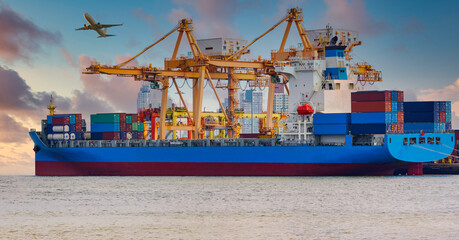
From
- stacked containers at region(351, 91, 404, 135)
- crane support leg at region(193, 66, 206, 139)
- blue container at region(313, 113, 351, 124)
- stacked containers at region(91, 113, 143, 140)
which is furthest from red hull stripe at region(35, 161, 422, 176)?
crane support leg at region(193, 66, 206, 139)

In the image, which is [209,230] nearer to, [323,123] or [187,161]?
[323,123]

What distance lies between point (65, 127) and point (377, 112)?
94.1 ft

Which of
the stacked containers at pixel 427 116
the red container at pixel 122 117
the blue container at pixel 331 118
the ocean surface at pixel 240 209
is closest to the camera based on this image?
the ocean surface at pixel 240 209

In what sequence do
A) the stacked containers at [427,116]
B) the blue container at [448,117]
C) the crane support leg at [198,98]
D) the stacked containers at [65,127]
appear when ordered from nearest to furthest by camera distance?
the stacked containers at [427,116]
the blue container at [448,117]
the crane support leg at [198,98]
the stacked containers at [65,127]

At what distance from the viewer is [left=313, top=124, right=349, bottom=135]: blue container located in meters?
51.2

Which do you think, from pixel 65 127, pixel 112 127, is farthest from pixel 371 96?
pixel 65 127

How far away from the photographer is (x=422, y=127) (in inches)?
2068

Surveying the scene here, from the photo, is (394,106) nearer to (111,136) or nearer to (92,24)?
(92,24)

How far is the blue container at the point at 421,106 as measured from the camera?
52062 millimetres

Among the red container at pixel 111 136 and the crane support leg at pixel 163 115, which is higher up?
the crane support leg at pixel 163 115

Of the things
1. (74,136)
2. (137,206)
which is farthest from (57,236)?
(74,136)

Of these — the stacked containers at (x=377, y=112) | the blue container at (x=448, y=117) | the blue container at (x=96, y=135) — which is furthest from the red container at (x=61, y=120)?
the blue container at (x=448, y=117)

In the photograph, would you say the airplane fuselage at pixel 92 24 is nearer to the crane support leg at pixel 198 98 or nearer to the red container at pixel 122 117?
the crane support leg at pixel 198 98

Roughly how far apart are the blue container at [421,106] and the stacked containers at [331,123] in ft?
15.9
